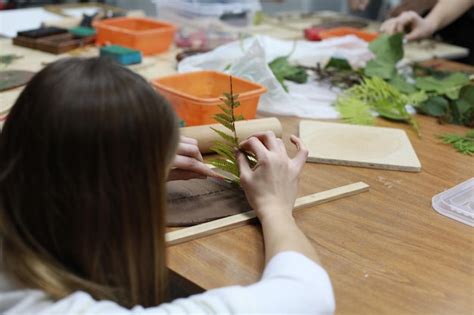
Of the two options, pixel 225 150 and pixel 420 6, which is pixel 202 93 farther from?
pixel 420 6

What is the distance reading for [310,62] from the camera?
189 centimetres

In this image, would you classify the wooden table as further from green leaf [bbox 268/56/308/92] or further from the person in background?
the person in background

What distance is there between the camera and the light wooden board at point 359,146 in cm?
121

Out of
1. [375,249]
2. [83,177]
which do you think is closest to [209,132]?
[375,249]

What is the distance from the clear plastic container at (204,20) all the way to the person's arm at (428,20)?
556mm

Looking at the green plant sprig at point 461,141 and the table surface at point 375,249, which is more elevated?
the green plant sprig at point 461,141

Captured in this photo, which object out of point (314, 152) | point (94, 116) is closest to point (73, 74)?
point (94, 116)

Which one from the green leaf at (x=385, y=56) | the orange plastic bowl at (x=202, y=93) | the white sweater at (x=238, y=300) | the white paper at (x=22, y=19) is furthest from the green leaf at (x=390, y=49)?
the white paper at (x=22, y=19)

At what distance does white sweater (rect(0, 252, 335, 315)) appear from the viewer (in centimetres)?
66

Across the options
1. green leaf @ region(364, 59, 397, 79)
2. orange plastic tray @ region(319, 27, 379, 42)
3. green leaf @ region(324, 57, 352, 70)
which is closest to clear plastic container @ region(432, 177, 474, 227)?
green leaf @ region(364, 59, 397, 79)

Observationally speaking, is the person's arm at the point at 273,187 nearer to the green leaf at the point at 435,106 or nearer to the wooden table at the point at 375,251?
the wooden table at the point at 375,251

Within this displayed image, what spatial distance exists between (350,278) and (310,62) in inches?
45.8

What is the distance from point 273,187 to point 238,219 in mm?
78

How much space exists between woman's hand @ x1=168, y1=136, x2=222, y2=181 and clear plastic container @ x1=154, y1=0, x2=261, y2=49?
1105 millimetres
